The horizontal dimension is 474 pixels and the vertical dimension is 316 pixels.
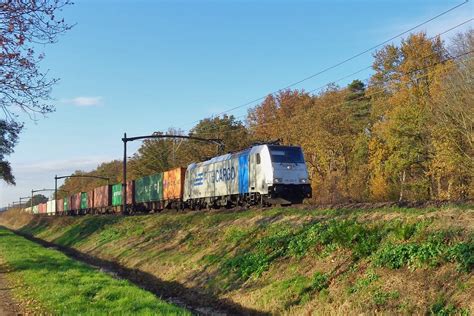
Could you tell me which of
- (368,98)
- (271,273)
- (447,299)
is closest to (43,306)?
(271,273)

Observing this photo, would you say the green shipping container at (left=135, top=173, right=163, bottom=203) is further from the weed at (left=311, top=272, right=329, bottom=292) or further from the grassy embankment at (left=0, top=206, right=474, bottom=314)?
the weed at (left=311, top=272, right=329, bottom=292)

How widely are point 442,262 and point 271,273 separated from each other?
16.3 ft

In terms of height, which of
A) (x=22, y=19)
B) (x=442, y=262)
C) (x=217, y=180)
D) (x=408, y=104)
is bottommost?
(x=442, y=262)

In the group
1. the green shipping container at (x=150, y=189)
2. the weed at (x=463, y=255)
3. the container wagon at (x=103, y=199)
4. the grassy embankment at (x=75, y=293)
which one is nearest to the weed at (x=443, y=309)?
the weed at (x=463, y=255)

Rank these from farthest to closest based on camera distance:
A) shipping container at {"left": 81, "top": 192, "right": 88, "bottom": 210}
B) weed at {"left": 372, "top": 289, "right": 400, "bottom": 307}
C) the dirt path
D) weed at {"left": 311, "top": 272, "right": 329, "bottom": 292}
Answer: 1. shipping container at {"left": 81, "top": 192, "right": 88, "bottom": 210}
2. weed at {"left": 311, "top": 272, "right": 329, "bottom": 292}
3. the dirt path
4. weed at {"left": 372, "top": 289, "right": 400, "bottom": 307}

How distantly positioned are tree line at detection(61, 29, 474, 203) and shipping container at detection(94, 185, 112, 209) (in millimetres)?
13049

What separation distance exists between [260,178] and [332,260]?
42.2 feet

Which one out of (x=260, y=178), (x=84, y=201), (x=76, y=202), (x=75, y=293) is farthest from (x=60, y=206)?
(x=75, y=293)

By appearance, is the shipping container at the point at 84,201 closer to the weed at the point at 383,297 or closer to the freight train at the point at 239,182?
the freight train at the point at 239,182

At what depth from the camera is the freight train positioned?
23562mm

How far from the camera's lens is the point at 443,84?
32438 mm

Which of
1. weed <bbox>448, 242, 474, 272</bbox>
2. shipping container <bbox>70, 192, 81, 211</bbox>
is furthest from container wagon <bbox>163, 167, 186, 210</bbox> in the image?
shipping container <bbox>70, 192, 81, 211</bbox>

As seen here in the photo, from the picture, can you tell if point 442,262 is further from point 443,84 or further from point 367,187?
point 367,187

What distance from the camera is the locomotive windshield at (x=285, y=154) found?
24062 millimetres
